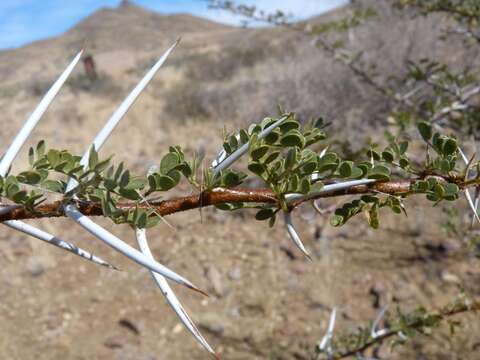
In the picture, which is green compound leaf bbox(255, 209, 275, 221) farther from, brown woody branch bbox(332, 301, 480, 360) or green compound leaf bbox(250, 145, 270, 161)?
brown woody branch bbox(332, 301, 480, 360)

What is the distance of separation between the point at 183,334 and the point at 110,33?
44396 millimetres

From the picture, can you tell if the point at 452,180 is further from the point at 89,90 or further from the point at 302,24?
the point at 89,90

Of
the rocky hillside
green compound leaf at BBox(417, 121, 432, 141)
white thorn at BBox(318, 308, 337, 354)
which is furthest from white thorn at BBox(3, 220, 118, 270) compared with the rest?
the rocky hillside

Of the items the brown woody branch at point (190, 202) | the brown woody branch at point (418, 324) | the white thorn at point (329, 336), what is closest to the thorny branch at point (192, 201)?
the brown woody branch at point (190, 202)

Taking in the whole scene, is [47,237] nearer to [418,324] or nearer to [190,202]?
[190,202]

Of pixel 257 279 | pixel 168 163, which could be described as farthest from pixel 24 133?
pixel 257 279

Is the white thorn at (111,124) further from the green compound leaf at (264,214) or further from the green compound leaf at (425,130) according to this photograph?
the green compound leaf at (425,130)

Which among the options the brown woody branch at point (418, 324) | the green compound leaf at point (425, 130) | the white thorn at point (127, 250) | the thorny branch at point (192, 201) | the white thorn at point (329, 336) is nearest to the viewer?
the white thorn at point (127, 250)

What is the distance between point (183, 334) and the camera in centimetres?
332

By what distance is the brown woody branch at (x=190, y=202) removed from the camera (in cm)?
53

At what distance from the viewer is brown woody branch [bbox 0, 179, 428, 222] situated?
0.53 metres

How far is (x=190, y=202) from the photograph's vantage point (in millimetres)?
560

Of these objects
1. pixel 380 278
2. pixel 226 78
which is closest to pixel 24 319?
pixel 380 278

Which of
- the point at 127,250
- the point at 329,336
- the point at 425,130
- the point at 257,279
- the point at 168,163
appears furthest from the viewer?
the point at 257,279
